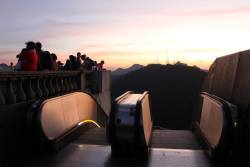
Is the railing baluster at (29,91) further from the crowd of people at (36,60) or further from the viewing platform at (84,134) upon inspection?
the crowd of people at (36,60)

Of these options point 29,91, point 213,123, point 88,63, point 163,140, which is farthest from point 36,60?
point 88,63

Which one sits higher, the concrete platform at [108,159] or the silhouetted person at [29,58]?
the silhouetted person at [29,58]

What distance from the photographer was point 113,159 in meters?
8.77

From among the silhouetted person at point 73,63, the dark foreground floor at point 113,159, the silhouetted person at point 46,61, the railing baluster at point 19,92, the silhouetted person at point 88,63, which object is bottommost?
the dark foreground floor at point 113,159

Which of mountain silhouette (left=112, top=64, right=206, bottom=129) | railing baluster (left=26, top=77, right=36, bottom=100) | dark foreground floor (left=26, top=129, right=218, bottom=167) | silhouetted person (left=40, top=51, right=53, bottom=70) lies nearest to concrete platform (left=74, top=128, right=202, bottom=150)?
dark foreground floor (left=26, top=129, right=218, bottom=167)

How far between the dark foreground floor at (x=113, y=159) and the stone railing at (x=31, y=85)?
143cm

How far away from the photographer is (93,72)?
20.3 m

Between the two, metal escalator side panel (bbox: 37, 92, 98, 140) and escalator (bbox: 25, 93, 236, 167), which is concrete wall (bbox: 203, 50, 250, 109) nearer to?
escalator (bbox: 25, 93, 236, 167)

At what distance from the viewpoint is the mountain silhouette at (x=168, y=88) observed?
298 feet

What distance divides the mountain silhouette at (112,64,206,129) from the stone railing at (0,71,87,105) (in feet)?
230

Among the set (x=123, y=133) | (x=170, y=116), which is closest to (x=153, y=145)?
(x=123, y=133)

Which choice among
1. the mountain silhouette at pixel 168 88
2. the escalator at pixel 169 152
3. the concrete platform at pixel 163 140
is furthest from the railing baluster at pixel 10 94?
the mountain silhouette at pixel 168 88

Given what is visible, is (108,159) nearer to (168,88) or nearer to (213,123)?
(213,123)

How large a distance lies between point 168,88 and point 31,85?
9620 cm
